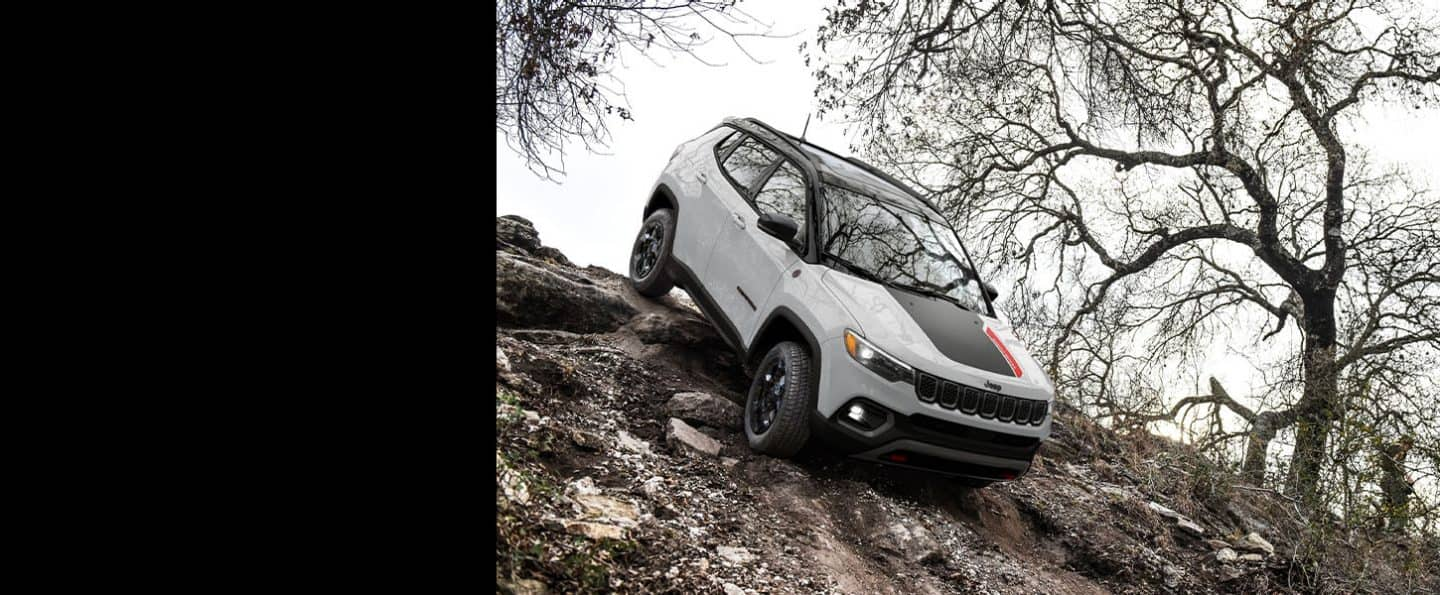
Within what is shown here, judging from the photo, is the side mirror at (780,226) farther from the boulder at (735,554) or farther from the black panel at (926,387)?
the boulder at (735,554)

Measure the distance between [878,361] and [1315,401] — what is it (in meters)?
7.42

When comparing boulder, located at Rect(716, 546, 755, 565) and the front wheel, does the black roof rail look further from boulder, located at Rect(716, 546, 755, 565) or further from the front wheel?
boulder, located at Rect(716, 546, 755, 565)

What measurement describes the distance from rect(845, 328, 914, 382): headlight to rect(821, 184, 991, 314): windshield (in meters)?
0.85

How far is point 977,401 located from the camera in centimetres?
553

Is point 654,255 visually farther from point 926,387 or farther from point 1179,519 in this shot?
point 1179,519

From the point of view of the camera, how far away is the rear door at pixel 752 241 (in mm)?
6207

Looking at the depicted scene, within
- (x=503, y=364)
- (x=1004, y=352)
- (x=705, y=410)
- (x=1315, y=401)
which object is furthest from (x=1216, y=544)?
(x=503, y=364)

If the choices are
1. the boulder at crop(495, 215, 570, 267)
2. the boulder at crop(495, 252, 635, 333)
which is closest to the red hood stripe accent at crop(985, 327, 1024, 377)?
the boulder at crop(495, 252, 635, 333)

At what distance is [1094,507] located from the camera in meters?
7.07

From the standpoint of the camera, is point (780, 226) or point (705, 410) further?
point (705, 410)

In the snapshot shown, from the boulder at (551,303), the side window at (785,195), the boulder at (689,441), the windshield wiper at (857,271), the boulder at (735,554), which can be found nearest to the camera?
the boulder at (735,554)

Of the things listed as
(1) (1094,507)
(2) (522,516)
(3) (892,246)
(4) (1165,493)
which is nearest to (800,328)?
(3) (892,246)

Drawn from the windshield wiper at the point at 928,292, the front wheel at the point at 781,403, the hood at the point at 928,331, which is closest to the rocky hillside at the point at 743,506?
the front wheel at the point at 781,403

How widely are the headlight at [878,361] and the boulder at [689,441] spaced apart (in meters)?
1.18
